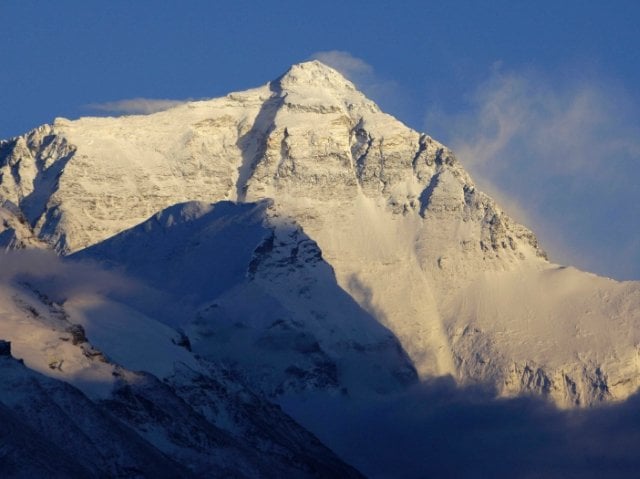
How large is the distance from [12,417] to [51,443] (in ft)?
11.7

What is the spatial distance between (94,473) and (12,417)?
6576 mm

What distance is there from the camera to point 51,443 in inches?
7835

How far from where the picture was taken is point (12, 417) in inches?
7756

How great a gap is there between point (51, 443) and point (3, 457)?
10.1 meters

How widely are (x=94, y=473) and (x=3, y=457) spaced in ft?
35.9

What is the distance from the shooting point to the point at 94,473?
A: 199m
